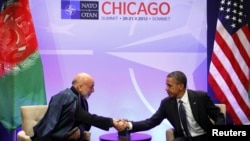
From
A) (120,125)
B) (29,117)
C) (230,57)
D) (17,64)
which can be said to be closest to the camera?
(120,125)

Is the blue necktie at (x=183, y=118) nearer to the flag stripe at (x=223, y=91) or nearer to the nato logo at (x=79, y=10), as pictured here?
the flag stripe at (x=223, y=91)

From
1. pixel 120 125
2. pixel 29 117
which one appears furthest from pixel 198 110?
pixel 29 117

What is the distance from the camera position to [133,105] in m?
5.91

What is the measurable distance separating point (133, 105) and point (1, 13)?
221 centimetres

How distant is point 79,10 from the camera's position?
19.0 ft

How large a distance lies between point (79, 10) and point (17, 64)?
46.8 inches

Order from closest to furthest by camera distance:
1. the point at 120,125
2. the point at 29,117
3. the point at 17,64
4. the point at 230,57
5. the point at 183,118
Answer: the point at 183,118
the point at 120,125
the point at 29,117
the point at 17,64
the point at 230,57

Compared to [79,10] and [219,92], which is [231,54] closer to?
[219,92]

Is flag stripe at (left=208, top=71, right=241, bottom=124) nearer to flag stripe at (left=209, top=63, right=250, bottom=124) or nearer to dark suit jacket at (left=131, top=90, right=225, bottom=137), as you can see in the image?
flag stripe at (left=209, top=63, right=250, bottom=124)

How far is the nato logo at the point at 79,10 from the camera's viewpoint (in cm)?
573

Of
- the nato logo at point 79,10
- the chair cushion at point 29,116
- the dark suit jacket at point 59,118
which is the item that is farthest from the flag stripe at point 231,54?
the chair cushion at point 29,116

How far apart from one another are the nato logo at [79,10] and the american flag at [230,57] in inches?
68.8

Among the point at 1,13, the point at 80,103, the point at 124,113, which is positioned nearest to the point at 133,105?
the point at 124,113

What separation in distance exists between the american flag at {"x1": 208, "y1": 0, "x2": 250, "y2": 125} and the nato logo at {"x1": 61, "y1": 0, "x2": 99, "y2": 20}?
1.75 meters
